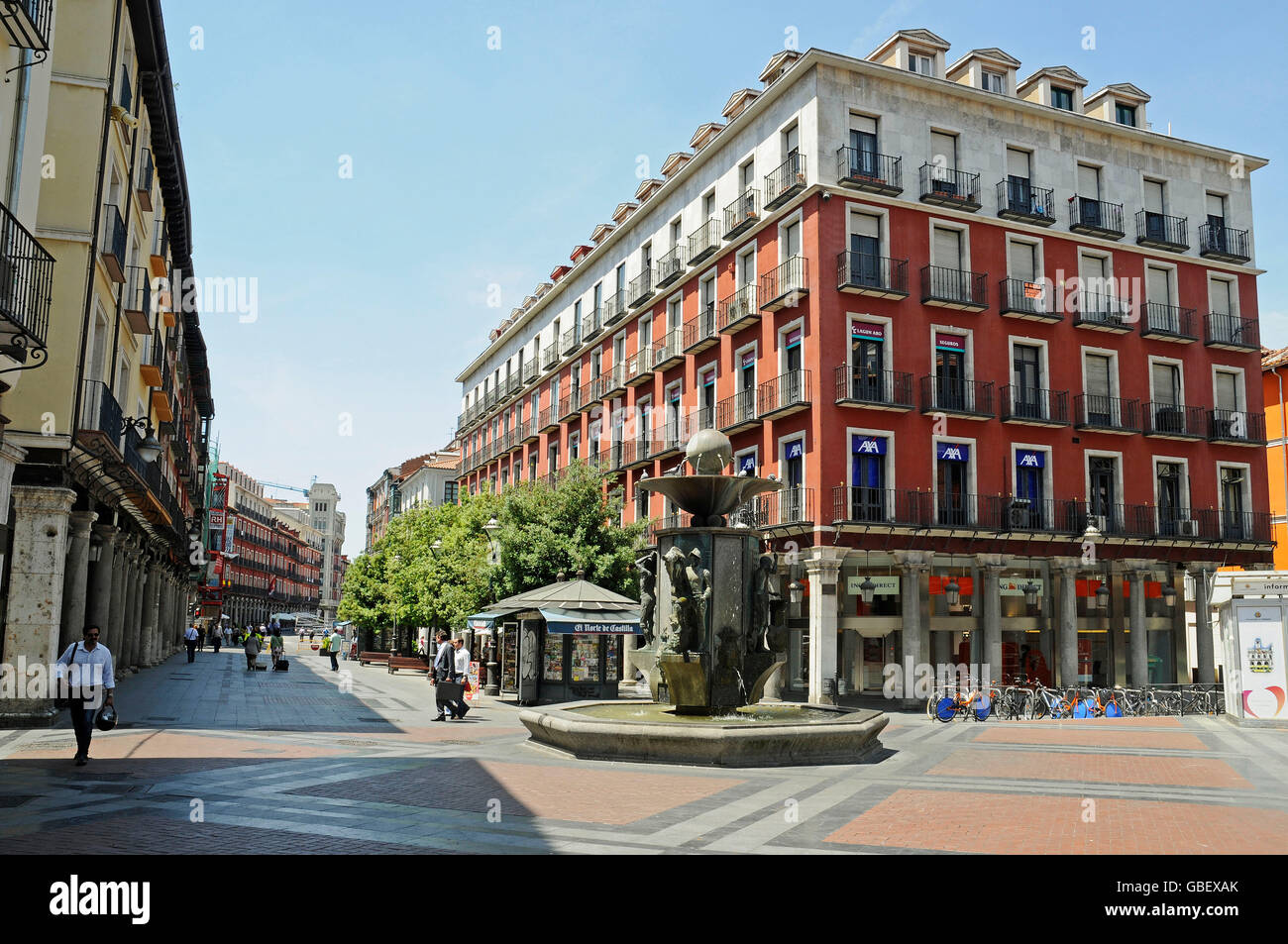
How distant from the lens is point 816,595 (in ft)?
93.5

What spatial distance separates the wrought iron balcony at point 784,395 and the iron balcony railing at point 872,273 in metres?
2.96

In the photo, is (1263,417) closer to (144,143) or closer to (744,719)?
(744,719)

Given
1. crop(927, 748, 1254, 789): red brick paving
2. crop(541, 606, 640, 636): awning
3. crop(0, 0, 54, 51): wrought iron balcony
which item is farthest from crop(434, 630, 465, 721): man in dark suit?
crop(0, 0, 54, 51): wrought iron balcony

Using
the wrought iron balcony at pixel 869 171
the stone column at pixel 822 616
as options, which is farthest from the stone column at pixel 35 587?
the wrought iron balcony at pixel 869 171

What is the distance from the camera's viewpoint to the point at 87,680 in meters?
12.5

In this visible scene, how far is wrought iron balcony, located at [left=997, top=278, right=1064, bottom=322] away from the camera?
3162cm

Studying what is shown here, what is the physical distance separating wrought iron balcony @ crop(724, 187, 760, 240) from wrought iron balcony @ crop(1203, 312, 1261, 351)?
16403 mm

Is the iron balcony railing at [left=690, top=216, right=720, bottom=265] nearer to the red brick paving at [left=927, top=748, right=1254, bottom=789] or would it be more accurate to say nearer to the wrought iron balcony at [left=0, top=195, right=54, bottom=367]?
the red brick paving at [left=927, top=748, right=1254, bottom=789]

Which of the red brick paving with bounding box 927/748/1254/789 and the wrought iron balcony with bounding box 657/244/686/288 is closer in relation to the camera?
the red brick paving with bounding box 927/748/1254/789

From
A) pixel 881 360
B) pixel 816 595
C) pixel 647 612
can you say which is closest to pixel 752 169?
pixel 881 360

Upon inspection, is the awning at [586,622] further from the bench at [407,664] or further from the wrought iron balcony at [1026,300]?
the bench at [407,664]

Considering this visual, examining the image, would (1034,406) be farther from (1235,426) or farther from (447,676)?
(447,676)

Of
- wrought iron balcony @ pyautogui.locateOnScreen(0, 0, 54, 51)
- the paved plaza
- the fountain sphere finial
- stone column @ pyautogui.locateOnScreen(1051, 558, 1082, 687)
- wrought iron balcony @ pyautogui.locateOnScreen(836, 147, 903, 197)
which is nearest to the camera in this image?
the paved plaza
